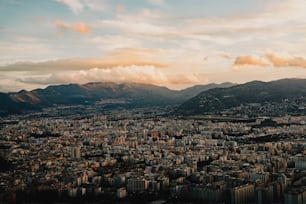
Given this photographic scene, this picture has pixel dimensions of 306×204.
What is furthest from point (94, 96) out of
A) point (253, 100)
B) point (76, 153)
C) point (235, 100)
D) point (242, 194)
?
point (242, 194)

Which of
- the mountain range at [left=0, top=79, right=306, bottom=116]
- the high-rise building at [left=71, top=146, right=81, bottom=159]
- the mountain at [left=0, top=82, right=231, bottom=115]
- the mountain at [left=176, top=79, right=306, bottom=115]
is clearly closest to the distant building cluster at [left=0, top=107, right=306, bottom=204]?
the high-rise building at [left=71, top=146, right=81, bottom=159]

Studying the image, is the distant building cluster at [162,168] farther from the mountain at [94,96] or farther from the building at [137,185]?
the mountain at [94,96]

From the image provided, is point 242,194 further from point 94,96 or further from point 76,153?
point 94,96

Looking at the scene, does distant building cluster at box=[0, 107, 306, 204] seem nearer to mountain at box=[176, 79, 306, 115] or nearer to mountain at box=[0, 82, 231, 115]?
mountain at box=[176, 79, 306, 115]

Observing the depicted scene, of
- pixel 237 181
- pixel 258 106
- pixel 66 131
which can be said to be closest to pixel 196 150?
pixel 237 181

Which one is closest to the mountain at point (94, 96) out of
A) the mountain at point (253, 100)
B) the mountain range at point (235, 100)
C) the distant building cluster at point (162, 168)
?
the mountain range at point (235, 100)

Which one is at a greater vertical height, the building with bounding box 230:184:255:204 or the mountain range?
the mountain range

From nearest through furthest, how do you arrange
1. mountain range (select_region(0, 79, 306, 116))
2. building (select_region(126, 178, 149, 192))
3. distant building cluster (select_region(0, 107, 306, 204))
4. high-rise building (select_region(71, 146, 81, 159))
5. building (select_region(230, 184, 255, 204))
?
building (select_region(230, 184, 255, 204)) → distant building cluster (select_region(0, 107, 306, 204)) → building (select_region(126, 178, 149, 192)) → high-rise building (select_region(71, 146, 81, 159)) → mountain range (select_region(0, 79, 306, 116))
